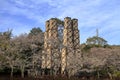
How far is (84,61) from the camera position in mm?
43562

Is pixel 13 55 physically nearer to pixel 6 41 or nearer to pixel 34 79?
pixel 6 41

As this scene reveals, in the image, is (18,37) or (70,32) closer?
(18,37)

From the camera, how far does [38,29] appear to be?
7431cm

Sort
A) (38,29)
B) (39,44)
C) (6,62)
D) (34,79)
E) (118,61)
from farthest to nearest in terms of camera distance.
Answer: (38,29) → (118,61) → (39,44) → (6,62) → (34,79)

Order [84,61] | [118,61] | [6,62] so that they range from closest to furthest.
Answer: [6,62], [84,61], [118,61]

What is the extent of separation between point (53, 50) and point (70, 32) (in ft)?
28.2

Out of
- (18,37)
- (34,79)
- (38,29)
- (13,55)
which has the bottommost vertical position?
(34,79)

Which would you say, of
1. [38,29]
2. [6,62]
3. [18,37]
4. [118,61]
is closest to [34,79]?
[6,62]

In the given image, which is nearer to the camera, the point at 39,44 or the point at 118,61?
the point at 39,44

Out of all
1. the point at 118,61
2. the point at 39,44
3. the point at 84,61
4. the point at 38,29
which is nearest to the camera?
the point at 39,44

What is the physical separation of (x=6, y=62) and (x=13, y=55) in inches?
49.5

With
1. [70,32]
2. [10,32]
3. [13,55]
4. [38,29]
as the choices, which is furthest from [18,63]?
[38,29]

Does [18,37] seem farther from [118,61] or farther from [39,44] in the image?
[118,61]

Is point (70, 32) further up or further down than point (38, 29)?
further down
